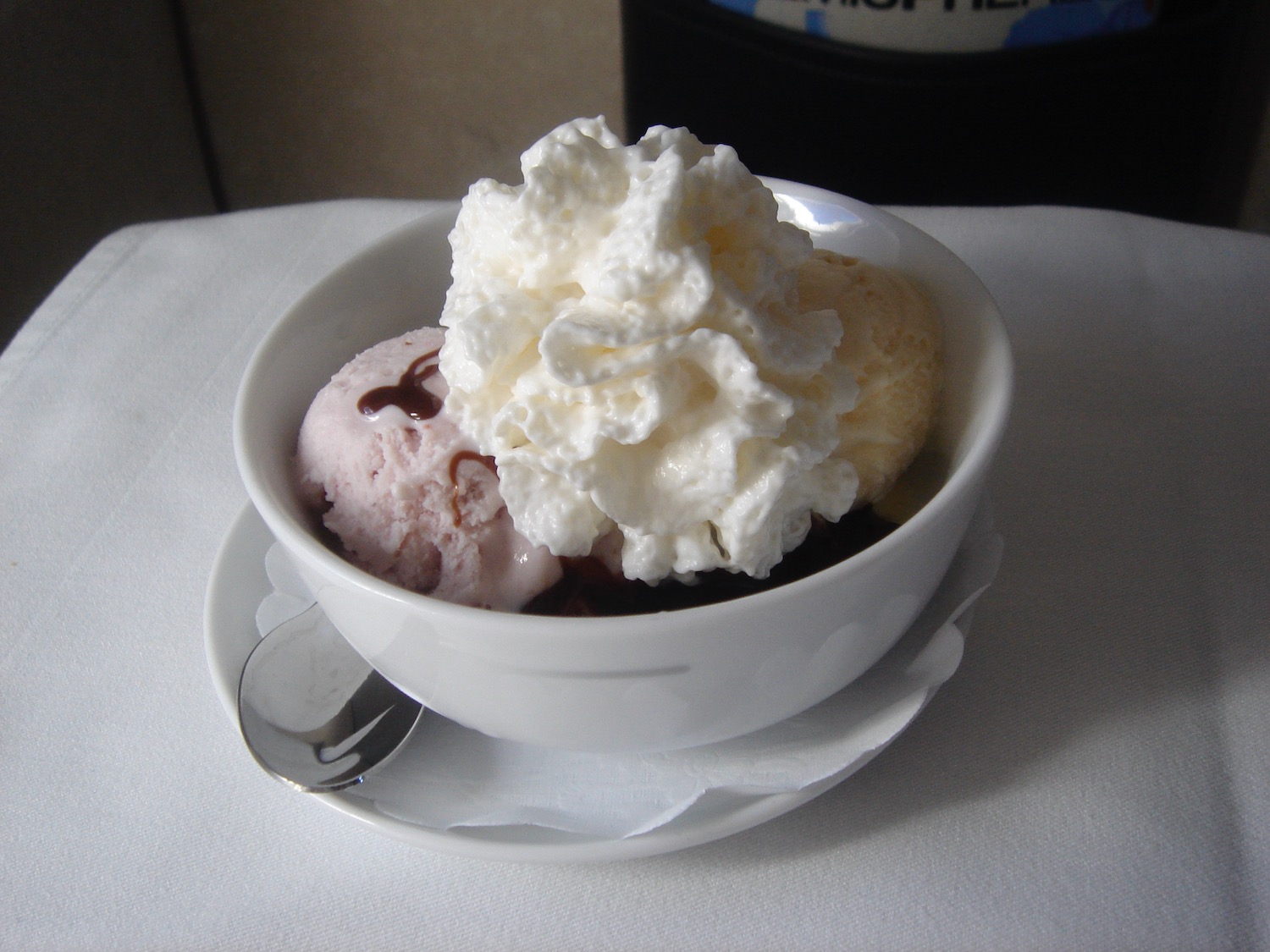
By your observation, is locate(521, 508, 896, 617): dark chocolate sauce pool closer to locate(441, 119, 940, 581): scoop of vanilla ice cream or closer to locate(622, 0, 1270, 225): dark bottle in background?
locate(441, 119, 940, 581): scoop of vanilla ice cream

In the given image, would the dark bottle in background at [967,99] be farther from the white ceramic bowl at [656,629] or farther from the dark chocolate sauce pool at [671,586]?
the dark chocolate sauce pool at [671,586]

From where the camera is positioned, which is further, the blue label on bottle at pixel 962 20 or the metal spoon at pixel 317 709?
the blue label on bottle at pixel 962 20

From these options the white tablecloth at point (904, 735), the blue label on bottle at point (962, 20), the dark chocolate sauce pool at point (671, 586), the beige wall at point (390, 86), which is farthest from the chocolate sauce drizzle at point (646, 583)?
the beige wall at point (390, 86)

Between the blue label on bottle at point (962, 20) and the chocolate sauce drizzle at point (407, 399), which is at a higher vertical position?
the blue label on bottle at point (962, 20)

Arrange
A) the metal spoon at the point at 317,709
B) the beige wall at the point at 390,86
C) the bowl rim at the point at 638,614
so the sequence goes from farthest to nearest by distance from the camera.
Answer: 1. the beige wall at the point at 390,86
2. the metal spoon at the point at 317,709
3. the bowl rim at the point at 638,614

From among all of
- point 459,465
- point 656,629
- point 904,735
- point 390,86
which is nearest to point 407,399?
point 459,465

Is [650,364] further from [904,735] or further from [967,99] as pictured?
[967,99]
